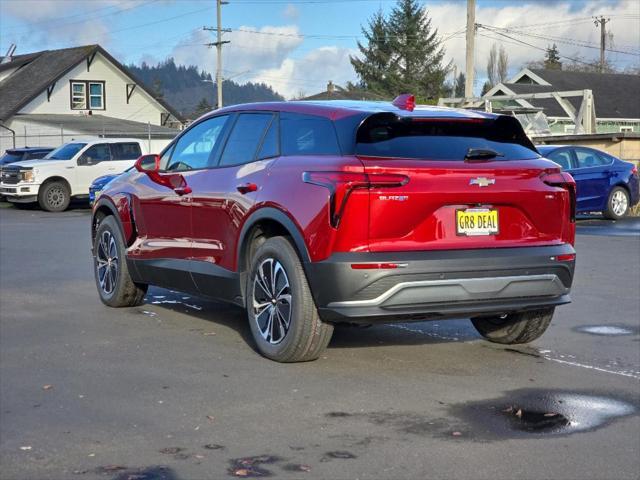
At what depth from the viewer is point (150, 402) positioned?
6.05 meters

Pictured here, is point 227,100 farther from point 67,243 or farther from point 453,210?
point 453,210

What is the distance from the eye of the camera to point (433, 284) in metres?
6.52

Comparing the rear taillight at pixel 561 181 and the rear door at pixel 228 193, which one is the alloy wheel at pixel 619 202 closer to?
the rear taillight at pixel 561 181

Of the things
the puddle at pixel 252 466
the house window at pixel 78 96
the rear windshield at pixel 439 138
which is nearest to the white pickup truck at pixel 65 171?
the rear windshield at pixel 439 138

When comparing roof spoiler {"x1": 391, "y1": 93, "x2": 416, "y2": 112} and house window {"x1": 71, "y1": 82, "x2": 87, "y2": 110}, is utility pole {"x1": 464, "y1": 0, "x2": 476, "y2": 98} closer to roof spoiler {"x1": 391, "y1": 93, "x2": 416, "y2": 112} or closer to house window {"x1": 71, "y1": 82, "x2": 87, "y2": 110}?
roof spoiler {"x1": 391, "y1": 93, "x2": 416, "y2": 112}

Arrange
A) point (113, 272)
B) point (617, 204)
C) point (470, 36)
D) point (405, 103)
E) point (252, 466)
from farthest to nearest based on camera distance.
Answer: point (470, 36)
point (617, 204)
point (113, 272)
point (405, 103)
point (252, 466)

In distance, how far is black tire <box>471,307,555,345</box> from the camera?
303 inches

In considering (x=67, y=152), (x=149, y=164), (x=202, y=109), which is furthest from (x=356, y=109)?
(x=202, y=109)

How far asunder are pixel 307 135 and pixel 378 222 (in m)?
1.02

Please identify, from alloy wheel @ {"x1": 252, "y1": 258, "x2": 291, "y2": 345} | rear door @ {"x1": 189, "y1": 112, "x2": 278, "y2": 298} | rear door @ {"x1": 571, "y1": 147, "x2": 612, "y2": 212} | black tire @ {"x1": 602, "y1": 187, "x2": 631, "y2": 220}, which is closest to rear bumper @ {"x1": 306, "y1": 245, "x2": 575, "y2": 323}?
alloy wheel @ {"x1": 252, "y1": 258, "x2": 291, "y2": 345}

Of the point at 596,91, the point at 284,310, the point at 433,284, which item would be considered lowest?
the point at 284,310

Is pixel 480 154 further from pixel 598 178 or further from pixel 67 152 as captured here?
pixel 67 152

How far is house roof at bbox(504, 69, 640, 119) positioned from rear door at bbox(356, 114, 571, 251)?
5009 centimetres

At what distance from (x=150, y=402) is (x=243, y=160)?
7.52 feet
